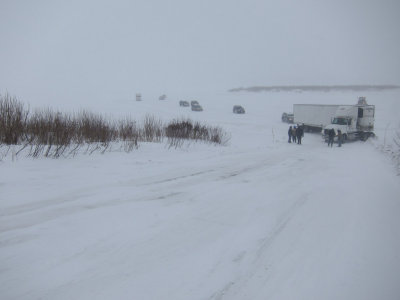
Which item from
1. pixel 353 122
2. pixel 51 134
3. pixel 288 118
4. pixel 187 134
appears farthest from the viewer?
pixel 288 118

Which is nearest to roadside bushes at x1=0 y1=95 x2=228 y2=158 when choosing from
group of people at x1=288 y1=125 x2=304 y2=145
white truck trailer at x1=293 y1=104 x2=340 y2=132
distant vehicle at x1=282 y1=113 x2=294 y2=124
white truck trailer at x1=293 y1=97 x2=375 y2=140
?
group of people at x1=288 y1=125 x2=304 y2=145

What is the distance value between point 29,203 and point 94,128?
742cm

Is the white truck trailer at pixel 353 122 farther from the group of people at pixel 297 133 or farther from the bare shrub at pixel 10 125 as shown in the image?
the bare shrub at pixel 10 125

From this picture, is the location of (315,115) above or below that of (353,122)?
above

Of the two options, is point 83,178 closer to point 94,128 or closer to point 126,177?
point 126,177

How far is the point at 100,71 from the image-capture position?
172 metres

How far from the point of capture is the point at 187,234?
18.4 feet

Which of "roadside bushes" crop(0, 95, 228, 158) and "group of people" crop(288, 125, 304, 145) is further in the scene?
"group of people" crop(288, 125, 304, 145)

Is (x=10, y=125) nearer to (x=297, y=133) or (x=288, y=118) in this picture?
(x=297, y=133)

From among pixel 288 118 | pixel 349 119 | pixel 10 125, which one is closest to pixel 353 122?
pixel 349 119

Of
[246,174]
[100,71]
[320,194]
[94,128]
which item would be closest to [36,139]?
[94,128]

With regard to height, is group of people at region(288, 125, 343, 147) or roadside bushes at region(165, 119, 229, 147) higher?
roadside bushes at region(165, 119, 229, 147)

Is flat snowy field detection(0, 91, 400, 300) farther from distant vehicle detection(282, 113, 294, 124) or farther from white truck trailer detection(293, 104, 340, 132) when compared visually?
distant vehicle detection(282, 113, 294, 124)

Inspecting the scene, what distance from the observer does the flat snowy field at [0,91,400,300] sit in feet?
13.5
